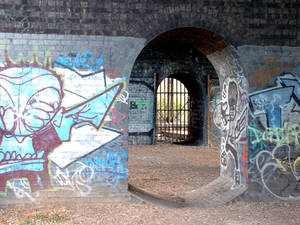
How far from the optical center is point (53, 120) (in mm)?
6582

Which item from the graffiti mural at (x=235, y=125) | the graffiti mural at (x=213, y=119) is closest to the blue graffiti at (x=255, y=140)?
the graffiti mural at (x=235, y=125)

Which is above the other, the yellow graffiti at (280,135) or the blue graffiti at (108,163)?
the yellow graffiti at (280,135)

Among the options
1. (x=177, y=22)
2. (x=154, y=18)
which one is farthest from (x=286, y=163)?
(x=154, y=18)

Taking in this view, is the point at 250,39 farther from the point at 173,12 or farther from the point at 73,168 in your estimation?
the point at 73,168

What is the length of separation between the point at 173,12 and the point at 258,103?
2.61m

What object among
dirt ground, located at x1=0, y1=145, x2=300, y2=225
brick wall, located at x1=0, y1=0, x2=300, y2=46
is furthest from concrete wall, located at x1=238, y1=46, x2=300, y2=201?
dirt ground, located at x1=0, y1=145, x2=300, y2=225

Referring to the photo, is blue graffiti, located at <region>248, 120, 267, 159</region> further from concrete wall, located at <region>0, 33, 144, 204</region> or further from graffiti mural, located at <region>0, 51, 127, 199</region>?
graffiti mural, located at <region>0, 51, 127, 199</region>

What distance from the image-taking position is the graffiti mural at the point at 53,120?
6.50m

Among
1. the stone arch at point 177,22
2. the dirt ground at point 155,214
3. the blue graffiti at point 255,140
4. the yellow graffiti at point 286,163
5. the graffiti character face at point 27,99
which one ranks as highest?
the stone arch at point 177,22

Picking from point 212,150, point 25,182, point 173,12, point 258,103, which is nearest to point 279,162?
point 258,103

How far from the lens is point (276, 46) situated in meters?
7.14

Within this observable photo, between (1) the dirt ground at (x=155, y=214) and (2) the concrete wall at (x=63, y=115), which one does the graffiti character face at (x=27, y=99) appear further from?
(1) the dirt ground at (x=155, y=214)

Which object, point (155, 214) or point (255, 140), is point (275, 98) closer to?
point (255, 140)

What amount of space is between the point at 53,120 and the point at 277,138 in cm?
468
